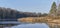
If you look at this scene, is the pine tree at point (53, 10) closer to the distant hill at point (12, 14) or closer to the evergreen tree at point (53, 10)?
the evergreen tree at point (53, 10)

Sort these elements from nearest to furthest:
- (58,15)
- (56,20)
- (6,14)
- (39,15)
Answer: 1. (39,15)
2. (6,14)
3. (56,20)
4. (58,15)

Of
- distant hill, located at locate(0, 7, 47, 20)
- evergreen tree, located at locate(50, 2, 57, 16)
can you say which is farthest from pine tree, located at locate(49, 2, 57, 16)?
distant hill, located at locate(0, 7, 47, 20)

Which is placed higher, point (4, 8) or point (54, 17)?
point (4, 8)

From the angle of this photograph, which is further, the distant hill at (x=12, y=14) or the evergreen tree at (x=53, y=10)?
the evergreen tree at (x=53, y=10)

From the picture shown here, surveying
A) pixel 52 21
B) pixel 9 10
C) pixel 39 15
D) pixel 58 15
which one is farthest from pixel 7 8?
pixel 58 15

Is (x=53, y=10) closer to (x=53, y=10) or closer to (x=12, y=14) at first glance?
(x=53, y=10)

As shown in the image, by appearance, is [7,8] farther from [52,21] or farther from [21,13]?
[52,21]

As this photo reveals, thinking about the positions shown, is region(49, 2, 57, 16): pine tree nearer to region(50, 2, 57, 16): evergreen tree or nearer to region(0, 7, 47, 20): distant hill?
region(50, 2, 57, 16): evergreen tree

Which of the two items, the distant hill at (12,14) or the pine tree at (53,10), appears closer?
the distant hill at (12,14)

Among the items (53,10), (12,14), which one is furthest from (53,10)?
(12,14)

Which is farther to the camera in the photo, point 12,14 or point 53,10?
point 53,10

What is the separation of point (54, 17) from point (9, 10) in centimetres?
534

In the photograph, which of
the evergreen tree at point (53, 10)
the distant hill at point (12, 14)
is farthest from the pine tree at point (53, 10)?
the distant hill at point (12, 14)

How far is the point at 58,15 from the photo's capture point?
1878cm
